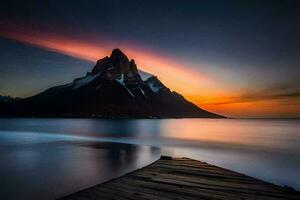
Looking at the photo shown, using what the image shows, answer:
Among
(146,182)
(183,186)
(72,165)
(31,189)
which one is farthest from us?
(72,165)

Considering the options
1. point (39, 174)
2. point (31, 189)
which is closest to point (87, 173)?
point (39, 174)

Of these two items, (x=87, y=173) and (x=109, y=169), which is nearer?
(x=87, y=173)

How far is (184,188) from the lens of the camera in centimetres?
912

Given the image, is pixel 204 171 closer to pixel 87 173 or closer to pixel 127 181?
pixel 127 181

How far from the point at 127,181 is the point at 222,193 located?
4058 mm

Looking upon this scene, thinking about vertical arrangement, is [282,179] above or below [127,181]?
below

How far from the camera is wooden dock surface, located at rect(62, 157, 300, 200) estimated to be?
822 cm

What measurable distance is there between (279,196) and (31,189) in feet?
46.7

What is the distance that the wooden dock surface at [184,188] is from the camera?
8.22 metres

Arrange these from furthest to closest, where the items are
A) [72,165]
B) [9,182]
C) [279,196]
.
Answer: [72,165], [9,182], [279,196]

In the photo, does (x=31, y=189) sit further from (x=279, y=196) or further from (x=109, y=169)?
(x=279, y=196)

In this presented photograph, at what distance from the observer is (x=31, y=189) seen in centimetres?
1510

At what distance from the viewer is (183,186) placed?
9430 mm

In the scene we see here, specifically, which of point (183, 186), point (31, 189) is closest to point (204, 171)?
point (183, 186)
